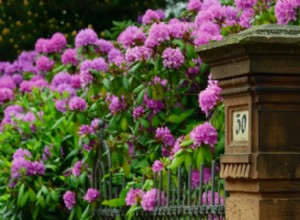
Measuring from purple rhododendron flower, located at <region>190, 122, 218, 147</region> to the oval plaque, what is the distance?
1.78 m

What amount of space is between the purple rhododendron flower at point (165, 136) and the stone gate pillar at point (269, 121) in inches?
117

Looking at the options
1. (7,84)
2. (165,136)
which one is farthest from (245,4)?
(7,84)

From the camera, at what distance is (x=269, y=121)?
15.5ft

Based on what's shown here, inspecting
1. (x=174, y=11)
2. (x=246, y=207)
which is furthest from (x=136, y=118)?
(x=174, y=11)

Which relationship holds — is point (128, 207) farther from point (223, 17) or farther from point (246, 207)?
point (246, 207)

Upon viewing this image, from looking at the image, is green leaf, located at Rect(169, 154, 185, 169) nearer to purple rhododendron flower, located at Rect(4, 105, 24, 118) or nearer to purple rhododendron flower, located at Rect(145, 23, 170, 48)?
purple rhododendron flower, located at Rect(145, 23, 170, 48)

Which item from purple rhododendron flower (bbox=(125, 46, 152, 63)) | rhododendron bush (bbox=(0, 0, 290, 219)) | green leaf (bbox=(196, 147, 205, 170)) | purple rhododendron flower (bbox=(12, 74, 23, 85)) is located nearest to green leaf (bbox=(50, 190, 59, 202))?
rhododendron bush (bbox=(0, 0, 290, 219))

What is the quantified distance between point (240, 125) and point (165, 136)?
295 centimetres

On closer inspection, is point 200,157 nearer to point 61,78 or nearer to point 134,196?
point 134,196

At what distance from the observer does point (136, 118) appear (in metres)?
8.23

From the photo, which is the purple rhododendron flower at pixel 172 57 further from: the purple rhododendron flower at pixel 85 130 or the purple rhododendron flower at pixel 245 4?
the purple rhododendron flower at pixel 85 130

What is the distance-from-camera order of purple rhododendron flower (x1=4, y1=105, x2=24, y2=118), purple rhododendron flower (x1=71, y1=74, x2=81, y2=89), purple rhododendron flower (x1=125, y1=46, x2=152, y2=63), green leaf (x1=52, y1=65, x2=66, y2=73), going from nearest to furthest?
purple rhododendron flower (x1=125, y1=46, x2=152, y2=63)
purple rhododendron flower (x1=71, y1=74, x2=81, y2=89)
purple rhododendron flower (x1=4, y1=105, x2=24, y2=118)
green leaf (x1=52, y1=65, x2=66, y2=73)

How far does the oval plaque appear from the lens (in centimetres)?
482

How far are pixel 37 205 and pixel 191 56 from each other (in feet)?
5.44
